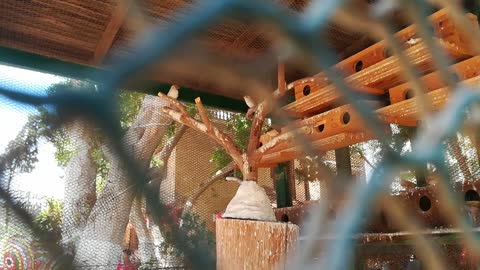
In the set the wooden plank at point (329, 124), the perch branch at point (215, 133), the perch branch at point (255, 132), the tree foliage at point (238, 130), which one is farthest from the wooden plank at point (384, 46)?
the tree foliage at point (238, 130)

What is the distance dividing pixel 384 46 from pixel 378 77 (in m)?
0.13

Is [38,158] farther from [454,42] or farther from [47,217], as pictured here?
[454,42]

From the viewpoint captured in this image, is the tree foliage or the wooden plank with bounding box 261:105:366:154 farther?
the tree foliage

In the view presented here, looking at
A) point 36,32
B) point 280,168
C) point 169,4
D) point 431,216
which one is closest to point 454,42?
point 431,216

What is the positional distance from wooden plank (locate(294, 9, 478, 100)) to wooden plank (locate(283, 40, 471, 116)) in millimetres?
27

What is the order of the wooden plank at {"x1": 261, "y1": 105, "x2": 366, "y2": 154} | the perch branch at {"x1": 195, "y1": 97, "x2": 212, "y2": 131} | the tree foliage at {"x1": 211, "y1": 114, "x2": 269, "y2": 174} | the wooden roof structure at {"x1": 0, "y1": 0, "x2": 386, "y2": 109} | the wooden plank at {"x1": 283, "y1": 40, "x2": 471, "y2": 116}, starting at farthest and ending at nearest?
1. the tree foliage at {"x1": 211, "y1": 114, "x2": 269, "y2": 174}
2. the perch branch at {"x1": 195, "y1": 97, "x2": 212, "y2": 131}
3. the wooden plank at {"x1": 261, "y1": 105, "x2": 366, "y2": 154}
4. the wooden roof structure at {"x1": 0, "y1": 0, "x2": 386, "y2": 109}
5. the wooden plank at {"x1": 283, "y1": 40, "x2": 471, "y2": 116}

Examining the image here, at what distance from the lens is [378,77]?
1.57 m

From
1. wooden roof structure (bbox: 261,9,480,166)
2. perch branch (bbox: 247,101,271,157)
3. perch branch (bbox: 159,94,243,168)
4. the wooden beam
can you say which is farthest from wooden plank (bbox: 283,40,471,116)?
the wooden beam

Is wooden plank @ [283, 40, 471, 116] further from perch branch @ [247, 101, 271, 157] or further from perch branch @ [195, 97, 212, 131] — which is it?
perch branch @ [195, 97, 212, 131]

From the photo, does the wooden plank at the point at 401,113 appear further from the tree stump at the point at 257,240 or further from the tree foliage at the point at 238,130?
the tree foliage at the point at 238,130

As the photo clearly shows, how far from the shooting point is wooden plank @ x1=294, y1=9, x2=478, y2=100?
134 cm

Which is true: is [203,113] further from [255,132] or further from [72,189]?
[72,189]

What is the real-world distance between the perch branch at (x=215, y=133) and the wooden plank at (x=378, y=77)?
9.9 inches

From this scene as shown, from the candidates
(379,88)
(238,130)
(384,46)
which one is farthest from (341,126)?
(238,130)
